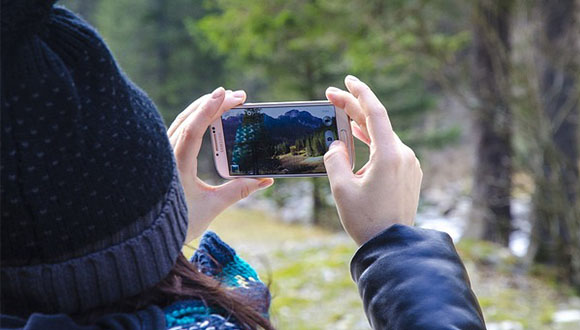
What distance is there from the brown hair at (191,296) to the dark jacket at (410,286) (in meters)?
0.03

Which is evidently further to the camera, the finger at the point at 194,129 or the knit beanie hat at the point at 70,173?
the finger at the point at 194,129

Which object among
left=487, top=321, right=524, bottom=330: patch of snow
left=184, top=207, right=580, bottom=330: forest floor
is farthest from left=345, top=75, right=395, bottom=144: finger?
left=487, top=321, right=524, bottom=330: patch of snow

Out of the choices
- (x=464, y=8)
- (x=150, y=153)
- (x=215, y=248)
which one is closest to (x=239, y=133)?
(x=215, y=248)

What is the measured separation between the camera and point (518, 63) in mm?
5883

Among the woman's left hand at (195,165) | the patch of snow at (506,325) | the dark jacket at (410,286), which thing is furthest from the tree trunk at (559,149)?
the dark jacket at (410,286)

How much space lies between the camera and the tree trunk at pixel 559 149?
5781 millimetres

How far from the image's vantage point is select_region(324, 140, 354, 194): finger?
1160 millimetres

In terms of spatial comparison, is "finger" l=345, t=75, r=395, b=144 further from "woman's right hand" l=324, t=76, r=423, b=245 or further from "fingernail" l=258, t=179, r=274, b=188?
"fingernail" l=258, t=179, r=274, b=188

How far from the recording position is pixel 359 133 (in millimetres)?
1391

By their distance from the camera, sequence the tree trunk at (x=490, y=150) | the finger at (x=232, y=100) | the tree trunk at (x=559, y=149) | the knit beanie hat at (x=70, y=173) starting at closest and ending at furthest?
1. the knit beanie hat at (x=70, y=173)
2. the finger at (x=232, y=100)
3. the tree trunk at (x=559, y=149)
4. the tree trunk at (x=490, y=150)

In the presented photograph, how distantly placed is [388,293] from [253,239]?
9.73m

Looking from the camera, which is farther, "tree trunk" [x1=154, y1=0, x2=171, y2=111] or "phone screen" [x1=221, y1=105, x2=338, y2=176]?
"tree trunk" [x1=154, y1=0, x2=171, y2=111]

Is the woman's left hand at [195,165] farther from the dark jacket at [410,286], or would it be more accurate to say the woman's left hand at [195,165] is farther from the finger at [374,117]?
the dark jacket at [410,286]

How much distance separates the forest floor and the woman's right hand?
2.68 meters
